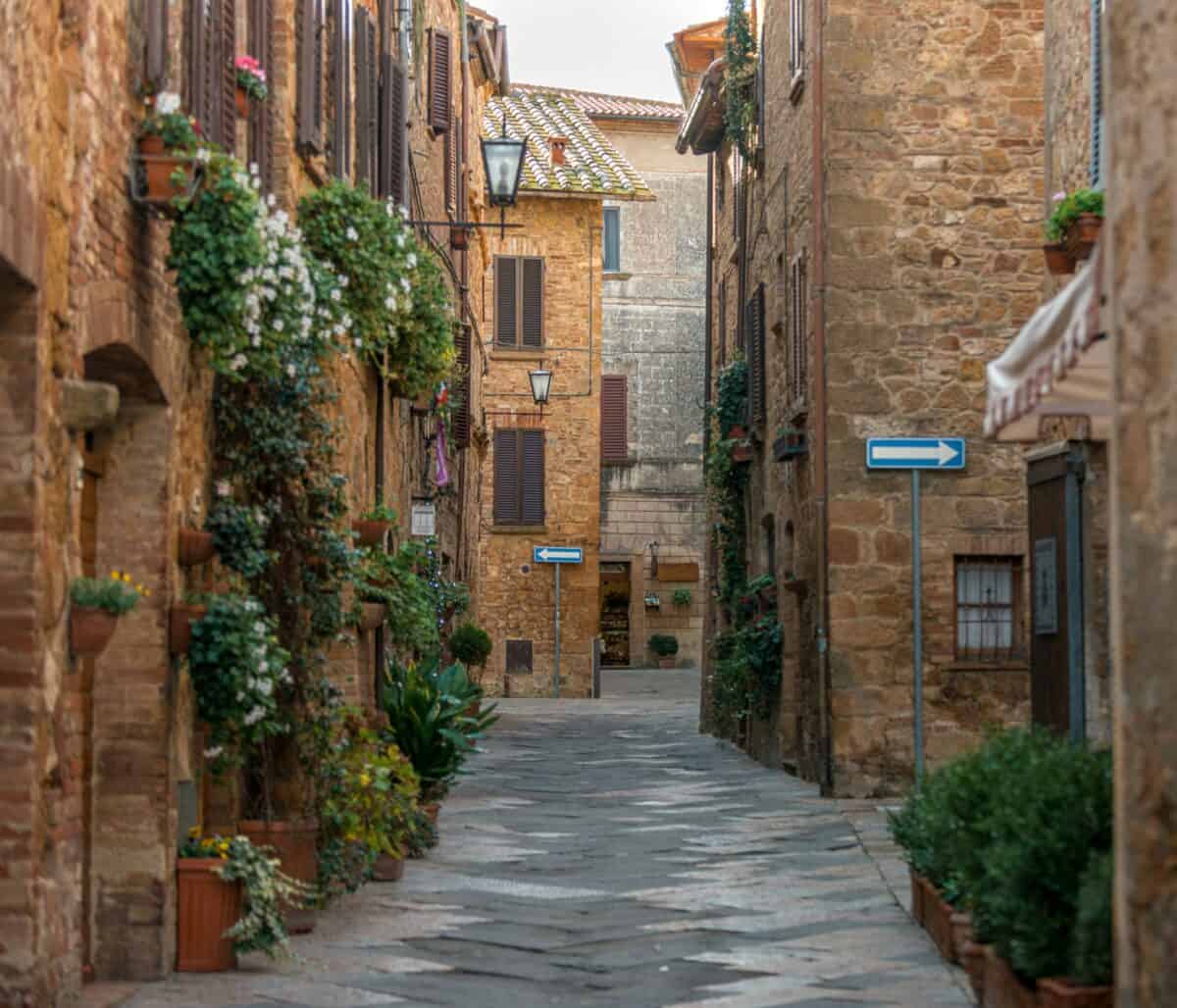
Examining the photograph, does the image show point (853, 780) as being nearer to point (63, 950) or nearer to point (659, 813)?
point (659, 813)

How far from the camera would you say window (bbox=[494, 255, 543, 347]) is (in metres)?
36.0

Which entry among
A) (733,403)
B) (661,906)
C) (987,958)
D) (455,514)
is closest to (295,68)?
(661,906)

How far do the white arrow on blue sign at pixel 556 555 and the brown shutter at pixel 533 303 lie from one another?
12.0 ft

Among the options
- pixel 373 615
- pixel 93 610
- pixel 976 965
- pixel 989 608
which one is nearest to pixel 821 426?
pixel 989 608

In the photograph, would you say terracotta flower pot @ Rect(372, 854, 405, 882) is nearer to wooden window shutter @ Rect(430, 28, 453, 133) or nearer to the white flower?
the white flower

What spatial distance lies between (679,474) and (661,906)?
107 ft

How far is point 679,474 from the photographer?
139 ft

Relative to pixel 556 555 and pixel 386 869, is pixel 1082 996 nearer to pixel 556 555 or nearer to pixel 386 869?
pixel 386 869

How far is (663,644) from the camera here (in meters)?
43.5

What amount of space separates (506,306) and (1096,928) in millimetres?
31072

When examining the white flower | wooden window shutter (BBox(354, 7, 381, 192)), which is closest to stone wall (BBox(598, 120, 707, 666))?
wooden window shutter (BBox(354, 7, 381, 192))

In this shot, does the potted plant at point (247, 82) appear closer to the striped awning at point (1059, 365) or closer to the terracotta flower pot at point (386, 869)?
the striped awning at point (1059, 365)

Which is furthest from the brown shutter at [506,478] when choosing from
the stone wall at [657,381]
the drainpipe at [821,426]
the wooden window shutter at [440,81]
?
the drainpipe at [821,426]

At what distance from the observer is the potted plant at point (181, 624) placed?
8039 mm
